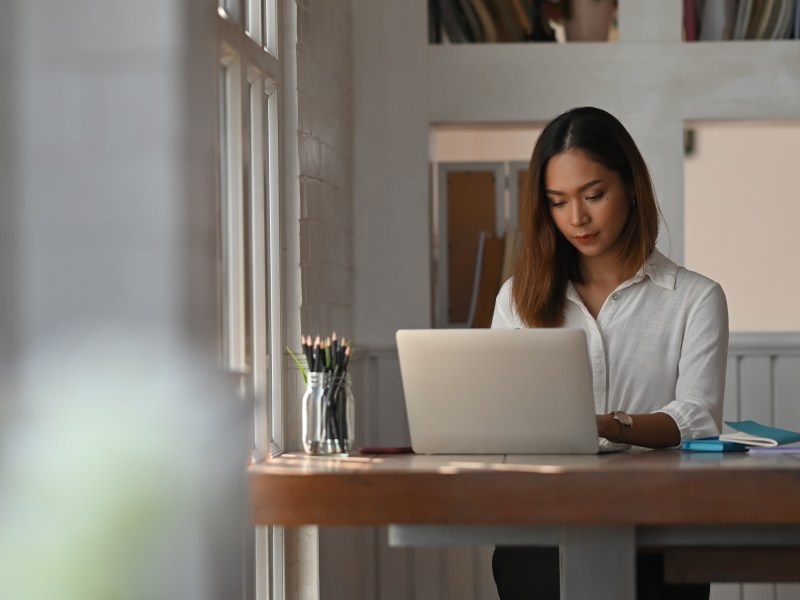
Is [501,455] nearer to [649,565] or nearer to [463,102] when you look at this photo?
[649,565]

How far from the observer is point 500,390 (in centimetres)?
217

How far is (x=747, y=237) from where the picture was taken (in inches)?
267

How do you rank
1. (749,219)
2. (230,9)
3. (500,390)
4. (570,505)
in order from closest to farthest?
1. (570,505)
2. (500,390)
3. (230,9)
4. (749,219)

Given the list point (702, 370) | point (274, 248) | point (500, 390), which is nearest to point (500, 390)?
point (500, 390)

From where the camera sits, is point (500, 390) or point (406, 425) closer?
point (500, 390)

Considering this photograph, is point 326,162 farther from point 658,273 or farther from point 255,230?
point 658,273

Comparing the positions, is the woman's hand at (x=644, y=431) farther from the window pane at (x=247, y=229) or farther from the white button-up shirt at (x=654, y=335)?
the window pane at (x=247, y=229)

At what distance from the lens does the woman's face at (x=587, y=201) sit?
274cm

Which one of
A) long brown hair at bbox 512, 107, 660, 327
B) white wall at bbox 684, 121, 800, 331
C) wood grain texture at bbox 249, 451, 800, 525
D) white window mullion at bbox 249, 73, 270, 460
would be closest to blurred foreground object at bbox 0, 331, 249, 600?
wood grain texture at bbox 249, 451, 800, 525

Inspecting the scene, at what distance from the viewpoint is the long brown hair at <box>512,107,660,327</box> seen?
2754mm

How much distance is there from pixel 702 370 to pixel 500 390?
2.06 feet

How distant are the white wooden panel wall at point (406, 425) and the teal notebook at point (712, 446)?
165cm

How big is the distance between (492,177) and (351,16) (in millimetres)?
697

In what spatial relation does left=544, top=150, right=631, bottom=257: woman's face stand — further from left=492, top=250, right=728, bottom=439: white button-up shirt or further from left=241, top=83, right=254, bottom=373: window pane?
left=241, top=83, right=254, bottom=373: window pane
